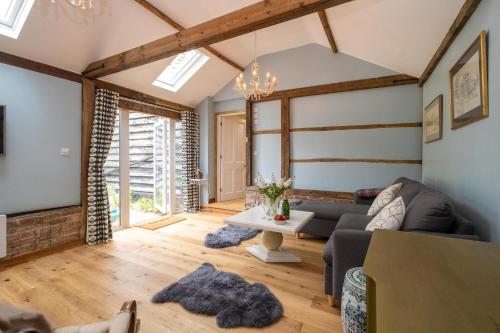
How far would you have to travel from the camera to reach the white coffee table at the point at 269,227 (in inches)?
98.9

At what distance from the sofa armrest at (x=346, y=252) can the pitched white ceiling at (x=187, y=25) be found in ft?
6.99

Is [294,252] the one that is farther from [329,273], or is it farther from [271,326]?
[271,326]

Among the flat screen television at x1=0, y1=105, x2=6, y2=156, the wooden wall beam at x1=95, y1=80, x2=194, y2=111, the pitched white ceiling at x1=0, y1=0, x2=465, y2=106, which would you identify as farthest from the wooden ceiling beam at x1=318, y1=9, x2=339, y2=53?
the flat screen television at x1=0, y1=105, x2=6, y2=156

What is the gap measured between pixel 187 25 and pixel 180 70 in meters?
1.27

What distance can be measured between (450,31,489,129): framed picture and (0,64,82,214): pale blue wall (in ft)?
14.8

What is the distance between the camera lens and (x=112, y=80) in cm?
376

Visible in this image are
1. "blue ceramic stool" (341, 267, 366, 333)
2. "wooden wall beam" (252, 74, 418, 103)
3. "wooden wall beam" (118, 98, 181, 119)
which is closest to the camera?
"blue ceramic stool" (341, 267, 366, 333)

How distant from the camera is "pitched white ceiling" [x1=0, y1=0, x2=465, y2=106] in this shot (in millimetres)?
2432

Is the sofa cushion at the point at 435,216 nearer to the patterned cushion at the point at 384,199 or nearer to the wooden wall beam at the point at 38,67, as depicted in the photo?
the patterned cushion at the point at 384,199

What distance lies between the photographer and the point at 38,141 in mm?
2969

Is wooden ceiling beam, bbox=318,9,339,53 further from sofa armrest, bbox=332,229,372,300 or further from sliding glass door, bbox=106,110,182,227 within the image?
sliding glass door, bbox=106,110,182,227

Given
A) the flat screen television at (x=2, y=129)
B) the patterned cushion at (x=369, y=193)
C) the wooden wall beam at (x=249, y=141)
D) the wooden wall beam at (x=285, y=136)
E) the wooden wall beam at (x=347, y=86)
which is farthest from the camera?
the wooden wall beam at (x=249, y=141)

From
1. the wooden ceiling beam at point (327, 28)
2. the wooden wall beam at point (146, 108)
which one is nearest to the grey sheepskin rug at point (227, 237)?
the wooden wall beam at point (146, 108)

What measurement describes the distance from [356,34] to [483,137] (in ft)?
7.93
